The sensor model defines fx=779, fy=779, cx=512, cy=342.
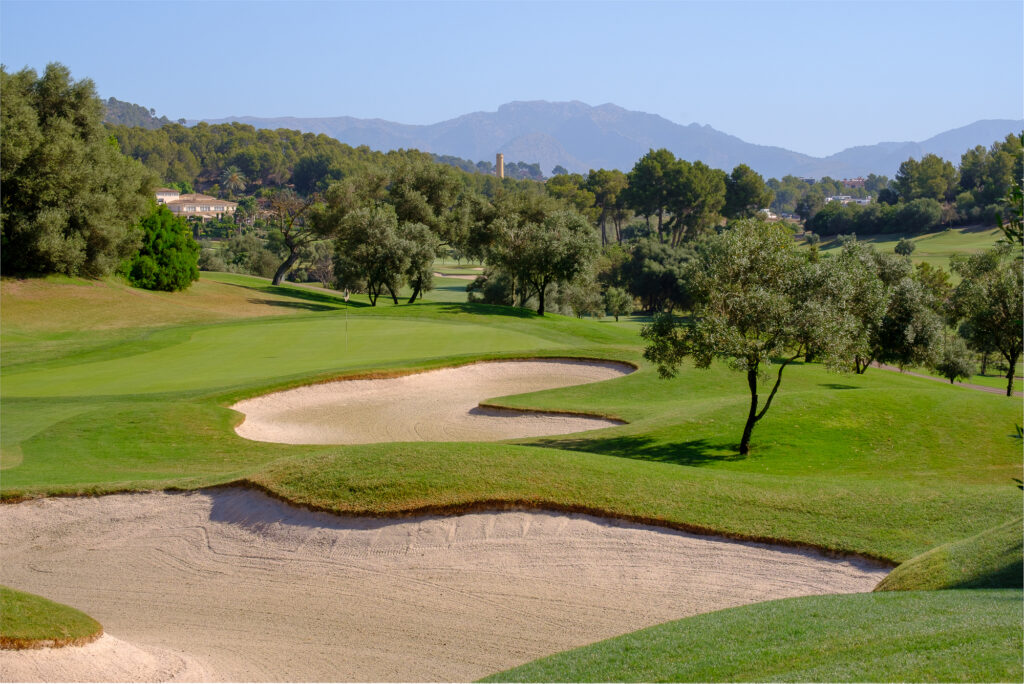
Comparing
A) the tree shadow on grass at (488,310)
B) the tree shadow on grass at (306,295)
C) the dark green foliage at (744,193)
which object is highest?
the dark green foliage at (744,193)

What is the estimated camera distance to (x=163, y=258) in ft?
201

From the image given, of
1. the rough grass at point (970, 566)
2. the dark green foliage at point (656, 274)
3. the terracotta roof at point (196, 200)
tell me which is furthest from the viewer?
the terracotta roof at point (196, 200)

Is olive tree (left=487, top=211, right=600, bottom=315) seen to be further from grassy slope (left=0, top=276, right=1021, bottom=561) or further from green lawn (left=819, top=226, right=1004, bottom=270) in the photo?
green lawn (left=819, top=226, right=1004, bottom=270)

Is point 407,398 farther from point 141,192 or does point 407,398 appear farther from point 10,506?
point 141,192

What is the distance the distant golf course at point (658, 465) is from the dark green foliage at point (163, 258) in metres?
24.7

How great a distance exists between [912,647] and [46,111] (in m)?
61.4

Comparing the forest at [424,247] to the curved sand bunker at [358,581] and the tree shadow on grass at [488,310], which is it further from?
the curved sand bunker at [358,581]

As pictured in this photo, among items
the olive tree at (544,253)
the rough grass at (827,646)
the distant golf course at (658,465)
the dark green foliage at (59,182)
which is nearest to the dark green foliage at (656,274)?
the olive tree at (544,253)

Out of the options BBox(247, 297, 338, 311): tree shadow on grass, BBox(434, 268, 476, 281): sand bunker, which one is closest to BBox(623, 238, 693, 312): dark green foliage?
BBox(434, 268, 476, 281): sand bunker

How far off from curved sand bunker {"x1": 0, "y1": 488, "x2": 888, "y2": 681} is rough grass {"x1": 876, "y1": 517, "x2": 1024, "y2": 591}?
926 mm

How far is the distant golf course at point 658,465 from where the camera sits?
330 inches

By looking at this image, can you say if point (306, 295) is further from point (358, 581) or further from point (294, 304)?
point (358, 581)

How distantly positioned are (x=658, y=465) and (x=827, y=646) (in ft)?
26.7

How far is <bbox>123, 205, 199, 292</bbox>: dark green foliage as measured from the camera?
197 feet
